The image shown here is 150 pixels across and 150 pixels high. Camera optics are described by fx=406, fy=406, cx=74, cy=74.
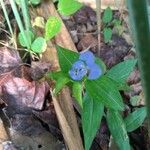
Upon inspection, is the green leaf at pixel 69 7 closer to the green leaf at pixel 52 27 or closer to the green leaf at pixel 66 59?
the green leaf at pixel 52 27

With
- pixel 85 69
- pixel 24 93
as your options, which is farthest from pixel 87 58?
pixel 24 93

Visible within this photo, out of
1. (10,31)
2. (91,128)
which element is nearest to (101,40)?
(10,31)

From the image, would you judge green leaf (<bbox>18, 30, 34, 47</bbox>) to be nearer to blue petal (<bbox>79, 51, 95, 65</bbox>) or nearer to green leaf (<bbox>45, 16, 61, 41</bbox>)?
green leaf (<bbox>45, 16, 61, 41</bbox>)

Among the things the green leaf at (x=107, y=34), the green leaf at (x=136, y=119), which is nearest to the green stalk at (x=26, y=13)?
the green leaf at (x=107, y=34)

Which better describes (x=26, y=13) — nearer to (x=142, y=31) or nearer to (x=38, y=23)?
(x=38, y=23)

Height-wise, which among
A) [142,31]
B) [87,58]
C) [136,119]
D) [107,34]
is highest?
[142,31]

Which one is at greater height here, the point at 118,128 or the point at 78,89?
the point at 78,89
